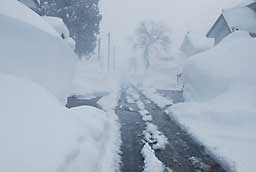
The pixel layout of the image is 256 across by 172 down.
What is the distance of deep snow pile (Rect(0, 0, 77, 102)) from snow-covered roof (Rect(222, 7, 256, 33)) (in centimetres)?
1661

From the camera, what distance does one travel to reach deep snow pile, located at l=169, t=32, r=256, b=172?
319 inches

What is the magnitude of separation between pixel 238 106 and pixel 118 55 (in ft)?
343

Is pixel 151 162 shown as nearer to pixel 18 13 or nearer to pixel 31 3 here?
pixel 18 13

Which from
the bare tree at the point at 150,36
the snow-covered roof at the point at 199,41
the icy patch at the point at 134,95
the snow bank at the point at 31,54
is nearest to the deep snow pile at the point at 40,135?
the snow bank at the point at 31,54

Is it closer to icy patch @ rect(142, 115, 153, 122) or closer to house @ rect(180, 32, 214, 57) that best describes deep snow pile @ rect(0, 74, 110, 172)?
icy patch @ rect(142, 115, 153, 122)

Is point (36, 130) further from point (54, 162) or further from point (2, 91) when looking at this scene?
point (2, 91)

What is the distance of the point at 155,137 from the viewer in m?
10.0

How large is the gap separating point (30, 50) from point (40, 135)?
5958 millimetres

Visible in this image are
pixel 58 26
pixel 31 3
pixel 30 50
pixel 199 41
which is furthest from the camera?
pixel 199 41

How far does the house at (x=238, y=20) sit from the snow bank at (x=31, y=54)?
54.3 feet

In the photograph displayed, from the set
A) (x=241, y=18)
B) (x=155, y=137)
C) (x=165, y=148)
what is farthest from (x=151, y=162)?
(x=241, y=18)

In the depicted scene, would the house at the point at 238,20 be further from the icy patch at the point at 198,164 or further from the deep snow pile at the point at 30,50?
the icy patch at the point at 198,164

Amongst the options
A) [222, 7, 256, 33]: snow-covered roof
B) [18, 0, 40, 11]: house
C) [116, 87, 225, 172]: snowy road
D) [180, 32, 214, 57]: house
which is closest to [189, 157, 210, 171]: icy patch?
[116, 87, 225, 172]: snowy road

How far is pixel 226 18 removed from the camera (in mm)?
26562
